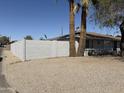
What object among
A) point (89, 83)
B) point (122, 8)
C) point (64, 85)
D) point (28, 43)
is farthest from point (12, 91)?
point (28, 43)

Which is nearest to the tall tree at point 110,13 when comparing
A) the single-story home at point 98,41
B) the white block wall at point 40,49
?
the white block wall at point 40,49

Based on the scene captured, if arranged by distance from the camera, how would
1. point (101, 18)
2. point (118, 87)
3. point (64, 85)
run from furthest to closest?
point (101, 18) < point (64, 85) < point (118, 87)

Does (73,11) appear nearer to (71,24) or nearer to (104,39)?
(71,24)

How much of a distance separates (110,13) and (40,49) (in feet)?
33.3

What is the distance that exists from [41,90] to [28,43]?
717 inches

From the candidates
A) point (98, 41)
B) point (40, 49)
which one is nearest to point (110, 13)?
point (40, 49)

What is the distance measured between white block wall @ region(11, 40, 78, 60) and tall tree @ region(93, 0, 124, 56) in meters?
7.46

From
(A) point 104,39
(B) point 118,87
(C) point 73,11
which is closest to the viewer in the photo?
(B) point 118,87

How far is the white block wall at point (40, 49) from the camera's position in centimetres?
2770

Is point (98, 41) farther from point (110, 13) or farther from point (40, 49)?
point (110, 13)

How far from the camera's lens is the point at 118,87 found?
32.1 ft

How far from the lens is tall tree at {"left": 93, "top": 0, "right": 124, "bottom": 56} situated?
21.3 metres

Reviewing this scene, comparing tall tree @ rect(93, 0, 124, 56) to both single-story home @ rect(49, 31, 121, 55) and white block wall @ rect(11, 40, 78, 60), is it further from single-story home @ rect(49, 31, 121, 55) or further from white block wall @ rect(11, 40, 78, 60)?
single-story home @ rect(49, 31, 121, 55)

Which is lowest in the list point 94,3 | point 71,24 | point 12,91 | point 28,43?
point 12,91
